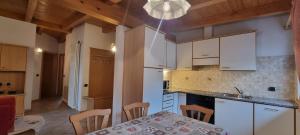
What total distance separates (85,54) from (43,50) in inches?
118

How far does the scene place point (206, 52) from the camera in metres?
3.29

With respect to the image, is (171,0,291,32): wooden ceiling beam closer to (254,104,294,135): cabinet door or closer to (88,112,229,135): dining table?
(254,104,294,135): cabinet door

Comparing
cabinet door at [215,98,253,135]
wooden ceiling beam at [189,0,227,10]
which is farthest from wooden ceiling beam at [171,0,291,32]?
cabinet door at [215,98,253,135]

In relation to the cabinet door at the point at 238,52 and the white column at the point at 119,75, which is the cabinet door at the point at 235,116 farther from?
the white column at the point at 119,75

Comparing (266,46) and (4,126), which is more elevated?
(266,46)

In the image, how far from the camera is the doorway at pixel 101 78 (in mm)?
4547

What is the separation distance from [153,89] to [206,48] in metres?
1.46

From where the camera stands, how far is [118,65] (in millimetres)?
3145

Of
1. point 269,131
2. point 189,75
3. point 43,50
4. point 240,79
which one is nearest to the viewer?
point 269,131

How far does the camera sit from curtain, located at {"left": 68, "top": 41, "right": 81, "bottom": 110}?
4520 mm

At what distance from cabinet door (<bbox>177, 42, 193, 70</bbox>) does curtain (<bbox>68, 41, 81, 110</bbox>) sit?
9.54 feet

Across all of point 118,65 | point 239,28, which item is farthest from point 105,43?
point 239,28

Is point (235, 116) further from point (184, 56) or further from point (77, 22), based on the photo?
point (77, 22)

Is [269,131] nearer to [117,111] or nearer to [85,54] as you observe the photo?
[117,111]
